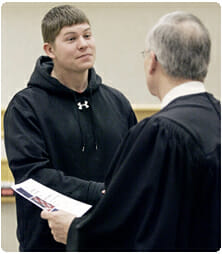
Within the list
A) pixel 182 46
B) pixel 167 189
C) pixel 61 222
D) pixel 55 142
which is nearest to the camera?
pixel 167 189

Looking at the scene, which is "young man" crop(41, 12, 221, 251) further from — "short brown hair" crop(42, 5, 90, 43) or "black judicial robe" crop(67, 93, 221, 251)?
"short brown hair" crop(42, 5, 90, 43)

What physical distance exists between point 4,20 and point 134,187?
2.57m

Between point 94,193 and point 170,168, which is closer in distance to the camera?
point 170,168

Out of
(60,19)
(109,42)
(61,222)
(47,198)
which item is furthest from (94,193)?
(109,42)

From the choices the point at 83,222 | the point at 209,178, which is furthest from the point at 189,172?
the point at 83,222

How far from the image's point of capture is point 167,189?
1.43 meters

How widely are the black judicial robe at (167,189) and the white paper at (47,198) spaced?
31cm

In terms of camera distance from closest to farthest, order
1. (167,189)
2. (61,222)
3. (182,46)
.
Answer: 1. (167,189)
2. (182,46)
3. (61,222)

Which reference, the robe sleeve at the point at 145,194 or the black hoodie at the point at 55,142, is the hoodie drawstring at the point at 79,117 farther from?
the robe sleeve at the point at 145,194

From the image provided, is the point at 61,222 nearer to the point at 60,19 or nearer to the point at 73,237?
the point at 73,237

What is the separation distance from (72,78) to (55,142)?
1.15 ft

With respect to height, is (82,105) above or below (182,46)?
below

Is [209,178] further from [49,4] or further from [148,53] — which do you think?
[49,4]

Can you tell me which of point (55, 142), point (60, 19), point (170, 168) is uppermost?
point (60, 19)
